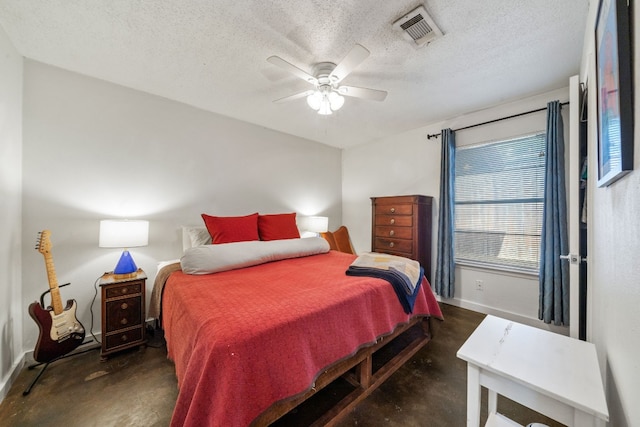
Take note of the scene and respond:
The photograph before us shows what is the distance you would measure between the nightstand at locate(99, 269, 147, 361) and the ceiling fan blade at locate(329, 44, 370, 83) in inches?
90.5

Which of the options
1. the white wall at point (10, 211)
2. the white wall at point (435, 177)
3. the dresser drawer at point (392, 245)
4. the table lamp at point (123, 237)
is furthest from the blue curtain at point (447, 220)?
the white wall at point (10, 211)

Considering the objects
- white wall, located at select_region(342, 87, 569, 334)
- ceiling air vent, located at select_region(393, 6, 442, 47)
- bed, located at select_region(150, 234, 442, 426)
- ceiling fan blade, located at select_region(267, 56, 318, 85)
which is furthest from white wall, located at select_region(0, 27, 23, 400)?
white wall, located at select_region(342, 87, 569, 334)

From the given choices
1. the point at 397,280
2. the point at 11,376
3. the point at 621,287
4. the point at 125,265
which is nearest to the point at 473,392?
the point at 621,287

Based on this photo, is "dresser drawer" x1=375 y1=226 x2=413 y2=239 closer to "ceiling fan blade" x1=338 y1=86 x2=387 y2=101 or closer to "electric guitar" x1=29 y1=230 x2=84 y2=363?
"ceiling fan blade" x1=338 y1=86 x2=387 y2=101

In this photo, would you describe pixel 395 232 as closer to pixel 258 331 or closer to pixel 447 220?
pixel 447 220

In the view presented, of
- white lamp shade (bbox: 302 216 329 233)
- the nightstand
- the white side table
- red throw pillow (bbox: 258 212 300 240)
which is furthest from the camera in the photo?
white lamp shade (bbox: 302 216 329 233)

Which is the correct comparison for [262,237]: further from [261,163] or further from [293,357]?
[293,357]

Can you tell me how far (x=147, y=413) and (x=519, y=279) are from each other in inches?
132

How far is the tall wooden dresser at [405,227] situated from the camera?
115 inches

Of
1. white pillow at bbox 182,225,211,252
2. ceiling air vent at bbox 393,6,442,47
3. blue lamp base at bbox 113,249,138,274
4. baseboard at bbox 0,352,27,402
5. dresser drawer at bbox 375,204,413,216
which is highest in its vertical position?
ceiling air vent at bbox 393,6,442,47

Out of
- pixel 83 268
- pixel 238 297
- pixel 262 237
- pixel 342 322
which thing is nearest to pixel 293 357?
pixel 342 322

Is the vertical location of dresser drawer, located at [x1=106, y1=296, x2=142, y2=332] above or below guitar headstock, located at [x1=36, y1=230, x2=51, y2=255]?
below

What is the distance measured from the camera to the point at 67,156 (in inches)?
78.6

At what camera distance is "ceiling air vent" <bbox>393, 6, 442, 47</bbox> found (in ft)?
4.65
